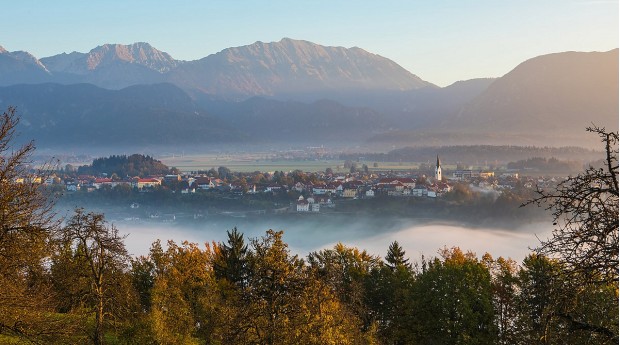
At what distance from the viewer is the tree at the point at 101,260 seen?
51.7 ft

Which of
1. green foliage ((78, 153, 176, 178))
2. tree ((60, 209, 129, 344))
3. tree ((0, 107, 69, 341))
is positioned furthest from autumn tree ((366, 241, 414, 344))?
green foliage ((78, 153, 176, 178))

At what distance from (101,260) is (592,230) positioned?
1356 cm

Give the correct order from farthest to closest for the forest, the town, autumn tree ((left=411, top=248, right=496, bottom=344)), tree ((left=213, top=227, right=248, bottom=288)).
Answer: the town → tree ((left=213, top=227, right=248, bottom=288)) → autumn tree ((left=411, top=248, right=496, bottom=344)) → the forest

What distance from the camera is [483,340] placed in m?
21.1

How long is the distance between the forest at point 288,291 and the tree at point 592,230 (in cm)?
1

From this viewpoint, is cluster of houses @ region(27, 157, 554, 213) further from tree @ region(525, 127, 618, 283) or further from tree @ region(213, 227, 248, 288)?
tree @ region(525, 127, 618, 283)

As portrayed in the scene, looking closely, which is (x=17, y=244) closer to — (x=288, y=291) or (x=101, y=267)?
(x=288, y=291)

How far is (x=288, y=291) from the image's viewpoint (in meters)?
11.1

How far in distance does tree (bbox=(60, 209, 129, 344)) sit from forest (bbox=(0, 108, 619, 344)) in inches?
1.9

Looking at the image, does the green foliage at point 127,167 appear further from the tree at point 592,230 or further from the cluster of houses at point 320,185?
the tree at point 592,230

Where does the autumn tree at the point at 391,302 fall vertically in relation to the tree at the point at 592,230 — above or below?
below

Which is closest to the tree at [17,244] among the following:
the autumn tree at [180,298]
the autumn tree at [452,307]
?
the autumn tree at [180,298]

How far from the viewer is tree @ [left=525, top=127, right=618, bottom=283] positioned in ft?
17.9

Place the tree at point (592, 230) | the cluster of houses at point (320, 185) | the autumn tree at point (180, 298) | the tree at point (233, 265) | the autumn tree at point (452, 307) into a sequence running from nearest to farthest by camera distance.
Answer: the tree at point (592, 230), the autumn tree at point (180, 298), the autumn tree at point (452, 307), the tree at point (233, 265), the cluster of houses at point (320, 185)
